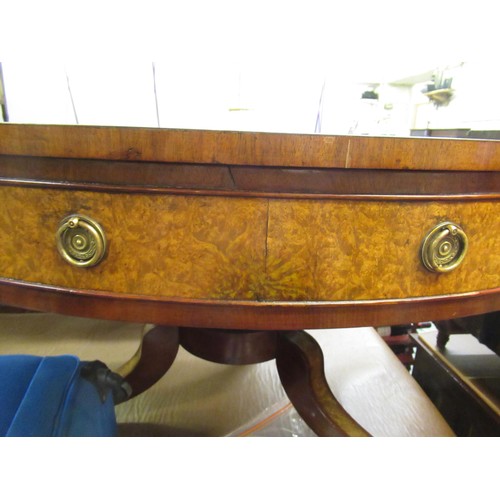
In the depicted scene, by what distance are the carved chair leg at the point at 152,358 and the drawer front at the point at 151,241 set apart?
31 cm

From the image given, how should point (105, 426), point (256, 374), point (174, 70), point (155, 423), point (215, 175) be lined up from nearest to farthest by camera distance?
point (215, 175)
point (105, 426)
point (155, 423)
point (256, 374)
point (174, 70)

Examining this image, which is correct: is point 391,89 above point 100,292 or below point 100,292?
above

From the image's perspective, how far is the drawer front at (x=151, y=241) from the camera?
24cm

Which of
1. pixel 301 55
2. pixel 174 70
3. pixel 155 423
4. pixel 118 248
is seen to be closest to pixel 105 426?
pixel 155 423

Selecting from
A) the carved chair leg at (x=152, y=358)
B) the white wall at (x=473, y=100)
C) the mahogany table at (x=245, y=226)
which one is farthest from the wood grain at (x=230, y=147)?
the white wall at (x=473, y=100)

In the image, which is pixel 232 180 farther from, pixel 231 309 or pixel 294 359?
pixel 294 359

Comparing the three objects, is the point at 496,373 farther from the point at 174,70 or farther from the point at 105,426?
the point at 174,70

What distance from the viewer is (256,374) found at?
0.66 metres

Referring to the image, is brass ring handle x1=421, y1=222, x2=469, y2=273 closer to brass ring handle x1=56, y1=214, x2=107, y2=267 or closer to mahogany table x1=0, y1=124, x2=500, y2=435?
mahogany table x1=0, y1=124, x2=500, y2=435

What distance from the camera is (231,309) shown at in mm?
258

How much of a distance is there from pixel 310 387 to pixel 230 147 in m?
0.34

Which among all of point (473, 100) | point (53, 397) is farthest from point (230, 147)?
point (473, 100)

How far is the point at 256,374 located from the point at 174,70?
65 centimetres

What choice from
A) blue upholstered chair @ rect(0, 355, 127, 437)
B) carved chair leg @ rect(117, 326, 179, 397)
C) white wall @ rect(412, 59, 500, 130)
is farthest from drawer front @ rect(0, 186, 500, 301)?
white wall @ rect(412, 59, 500, 130)
